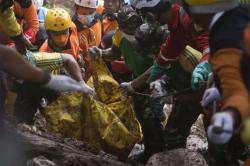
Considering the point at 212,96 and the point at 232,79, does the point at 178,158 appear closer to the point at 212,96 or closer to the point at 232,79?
the point at 212,96

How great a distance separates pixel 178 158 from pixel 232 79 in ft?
7.69

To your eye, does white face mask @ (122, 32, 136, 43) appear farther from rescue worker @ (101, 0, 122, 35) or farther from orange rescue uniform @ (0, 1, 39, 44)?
rescue worker @ (101, 0, 122, 35)

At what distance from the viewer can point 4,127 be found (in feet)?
16.7

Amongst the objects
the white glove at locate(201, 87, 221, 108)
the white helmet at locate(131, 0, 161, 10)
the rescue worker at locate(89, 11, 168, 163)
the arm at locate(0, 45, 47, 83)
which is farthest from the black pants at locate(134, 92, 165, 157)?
the arm at locate(0, 45, 47, 83)

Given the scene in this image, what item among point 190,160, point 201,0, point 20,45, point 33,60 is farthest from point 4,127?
point 201,0

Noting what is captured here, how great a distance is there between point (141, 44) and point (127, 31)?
0.36 meters

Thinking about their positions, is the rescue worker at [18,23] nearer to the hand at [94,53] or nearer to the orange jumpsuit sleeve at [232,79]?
the hand at [94,53]

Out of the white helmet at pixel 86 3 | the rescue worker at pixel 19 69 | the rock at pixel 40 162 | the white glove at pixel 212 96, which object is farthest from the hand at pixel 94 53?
the white glove at pixel 212 96

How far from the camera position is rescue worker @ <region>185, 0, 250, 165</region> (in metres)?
2.95

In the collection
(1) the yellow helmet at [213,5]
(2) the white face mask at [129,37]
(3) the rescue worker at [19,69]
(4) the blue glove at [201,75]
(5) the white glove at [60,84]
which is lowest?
(2) the white face mask at [129,37]

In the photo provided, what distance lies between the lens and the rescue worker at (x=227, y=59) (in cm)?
295

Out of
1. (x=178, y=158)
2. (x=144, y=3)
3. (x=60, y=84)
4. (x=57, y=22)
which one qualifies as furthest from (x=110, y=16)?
(x=60, y=84)

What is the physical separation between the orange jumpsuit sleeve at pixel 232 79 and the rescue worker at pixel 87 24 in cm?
Answer: 471

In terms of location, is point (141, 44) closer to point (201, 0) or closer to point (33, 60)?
point (33, 60)
